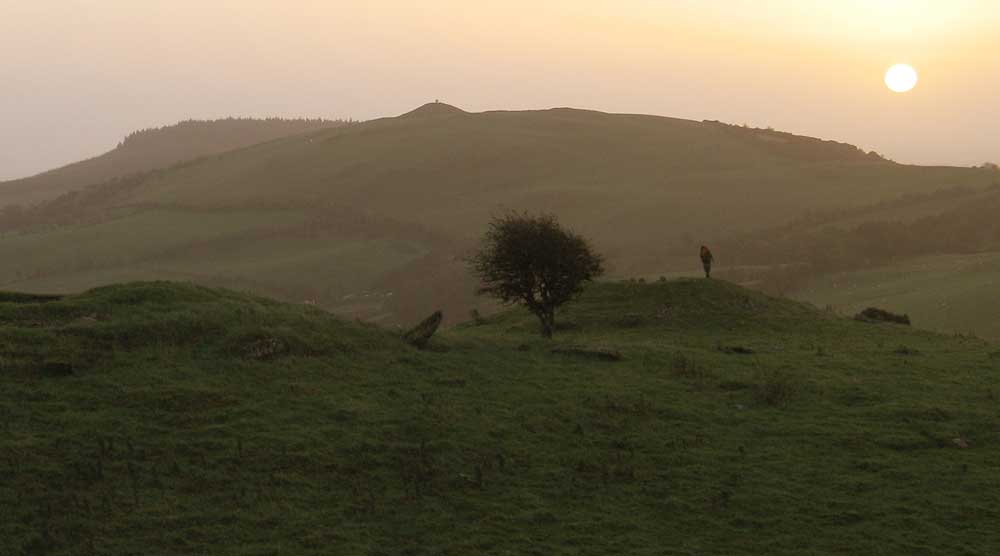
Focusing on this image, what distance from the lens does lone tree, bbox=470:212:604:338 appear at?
37219 mm

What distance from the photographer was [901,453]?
23.5 metres

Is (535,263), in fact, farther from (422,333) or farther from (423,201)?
(423,201)

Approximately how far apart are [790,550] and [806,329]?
2314 centimetres

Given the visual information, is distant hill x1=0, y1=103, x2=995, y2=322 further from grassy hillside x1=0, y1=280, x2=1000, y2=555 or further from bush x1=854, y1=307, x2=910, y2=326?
grassy hillside x1=0, y1=280, x2=1000, y2=555

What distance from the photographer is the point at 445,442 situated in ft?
73.6

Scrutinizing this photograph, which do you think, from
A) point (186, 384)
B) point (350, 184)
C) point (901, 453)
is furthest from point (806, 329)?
point (350, 184)

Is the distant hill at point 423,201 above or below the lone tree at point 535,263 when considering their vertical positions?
above

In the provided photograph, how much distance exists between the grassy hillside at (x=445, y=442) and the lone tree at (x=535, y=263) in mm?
4890

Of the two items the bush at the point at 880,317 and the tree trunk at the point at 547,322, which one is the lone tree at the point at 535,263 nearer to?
the tree trunk at the point at 547,322

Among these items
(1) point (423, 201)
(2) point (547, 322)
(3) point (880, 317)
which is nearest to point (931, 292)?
(3) point (880, 317)

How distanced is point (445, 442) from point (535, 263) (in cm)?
1551

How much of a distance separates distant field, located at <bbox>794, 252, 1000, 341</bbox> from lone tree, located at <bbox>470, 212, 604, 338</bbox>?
77.1 feet

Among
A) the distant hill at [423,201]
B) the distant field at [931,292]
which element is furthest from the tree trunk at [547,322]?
the distant hill at [423,201]

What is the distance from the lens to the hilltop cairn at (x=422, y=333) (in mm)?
30594
